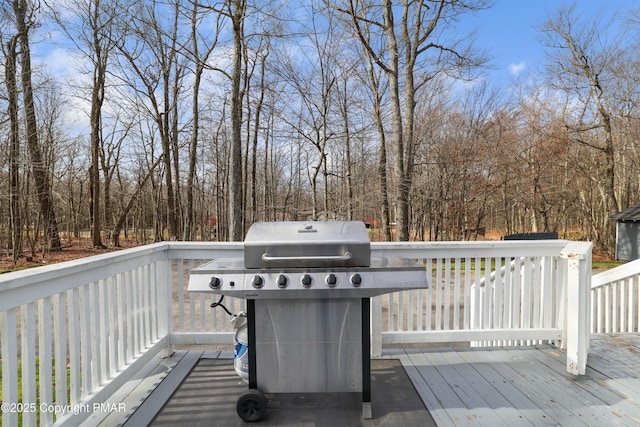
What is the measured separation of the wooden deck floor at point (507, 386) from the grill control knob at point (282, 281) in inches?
37.8

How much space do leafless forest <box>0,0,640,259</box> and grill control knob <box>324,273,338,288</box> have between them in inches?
272

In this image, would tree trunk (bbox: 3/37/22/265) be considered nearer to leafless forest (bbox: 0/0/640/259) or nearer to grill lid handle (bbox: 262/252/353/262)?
leafless forest (bbox: 0/0/640/259)

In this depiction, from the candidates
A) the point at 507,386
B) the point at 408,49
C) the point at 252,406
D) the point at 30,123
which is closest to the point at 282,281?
the point at 252,406

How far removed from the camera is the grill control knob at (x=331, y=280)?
6.48 feet

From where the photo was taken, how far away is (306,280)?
1.97m

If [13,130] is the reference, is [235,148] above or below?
below

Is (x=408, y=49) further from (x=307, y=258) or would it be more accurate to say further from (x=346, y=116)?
(x=307, y=258)

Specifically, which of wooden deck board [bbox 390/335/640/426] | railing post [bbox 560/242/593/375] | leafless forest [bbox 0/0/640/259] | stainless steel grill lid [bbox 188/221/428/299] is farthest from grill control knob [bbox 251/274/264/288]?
leafless forest [bbox 0/0/640/259]

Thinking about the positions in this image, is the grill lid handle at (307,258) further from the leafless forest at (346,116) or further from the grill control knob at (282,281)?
the leafless forest at (346,116)

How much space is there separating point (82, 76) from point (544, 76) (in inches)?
632

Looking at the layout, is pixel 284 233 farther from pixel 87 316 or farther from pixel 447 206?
pixel 447 206

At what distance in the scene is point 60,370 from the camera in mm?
1863

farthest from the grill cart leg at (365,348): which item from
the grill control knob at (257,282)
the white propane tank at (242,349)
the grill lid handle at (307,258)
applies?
the white propane tank at (242,349)

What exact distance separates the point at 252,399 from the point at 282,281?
0.70 meters
